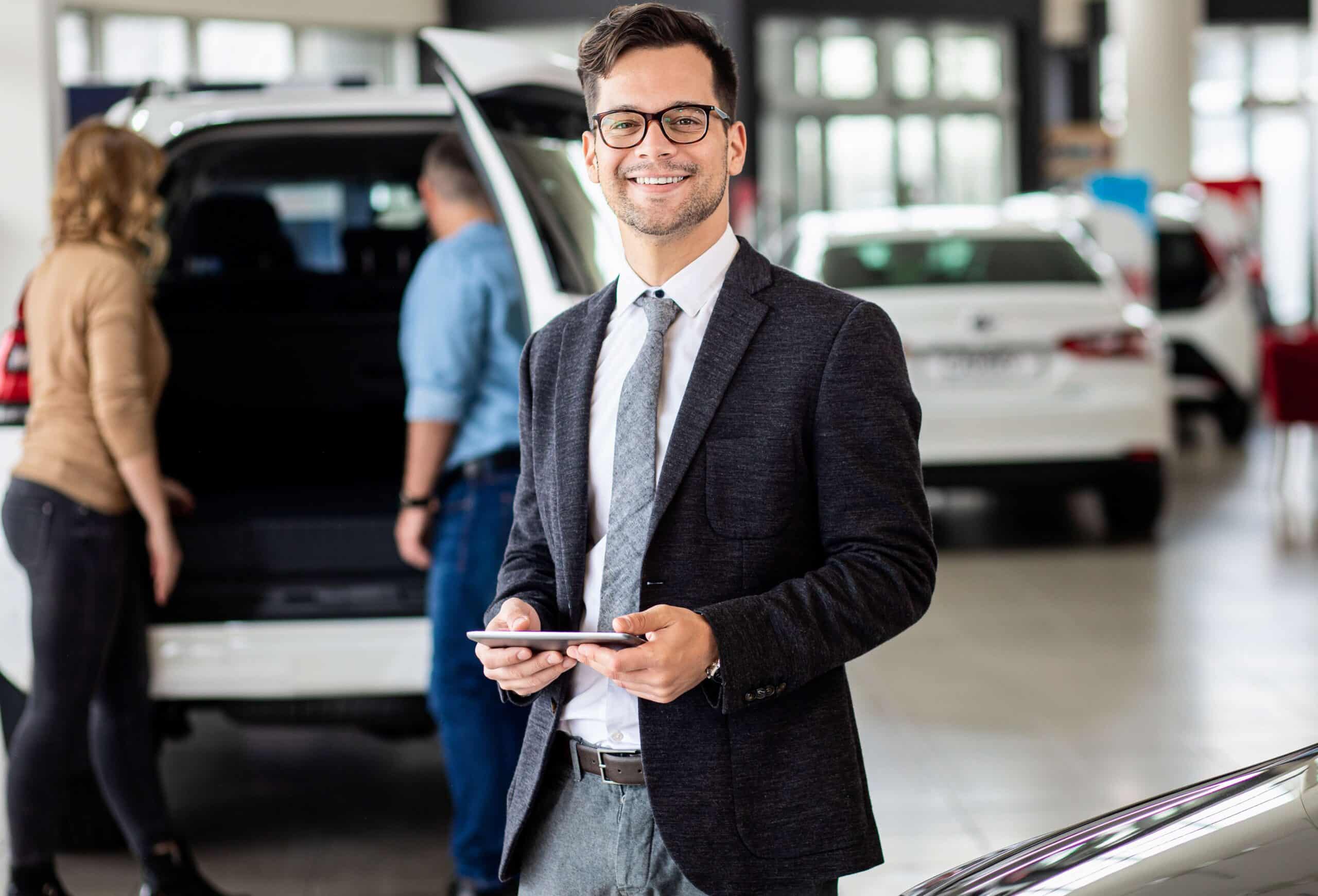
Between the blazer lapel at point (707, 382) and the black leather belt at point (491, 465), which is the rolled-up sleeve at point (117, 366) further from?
the blazer lapel at point (707, 382)

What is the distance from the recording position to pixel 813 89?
21266 millimetres

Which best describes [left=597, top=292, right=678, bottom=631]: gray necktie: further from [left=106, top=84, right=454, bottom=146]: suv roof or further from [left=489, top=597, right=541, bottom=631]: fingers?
[left=106, top=84, right=454, bottom=146]: suv roof

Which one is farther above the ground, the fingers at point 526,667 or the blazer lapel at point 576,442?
the blazer lapel at point 576,442

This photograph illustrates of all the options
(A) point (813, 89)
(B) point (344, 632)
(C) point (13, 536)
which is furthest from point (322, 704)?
(A) point (813, 89)

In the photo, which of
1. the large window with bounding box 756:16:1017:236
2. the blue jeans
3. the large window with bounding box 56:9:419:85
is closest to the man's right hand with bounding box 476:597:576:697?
the blue jeans

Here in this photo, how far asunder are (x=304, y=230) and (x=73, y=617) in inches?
77.1

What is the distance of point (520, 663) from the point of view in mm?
1791

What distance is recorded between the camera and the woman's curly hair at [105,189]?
11.9 ft

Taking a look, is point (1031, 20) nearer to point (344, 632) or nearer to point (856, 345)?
point (344, 632)

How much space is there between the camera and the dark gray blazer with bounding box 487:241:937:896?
5.85 ft

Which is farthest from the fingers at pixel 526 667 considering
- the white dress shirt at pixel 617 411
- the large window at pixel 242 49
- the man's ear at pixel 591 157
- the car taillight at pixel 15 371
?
the large window at pixel 242 49

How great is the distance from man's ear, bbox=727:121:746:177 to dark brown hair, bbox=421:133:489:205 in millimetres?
1970

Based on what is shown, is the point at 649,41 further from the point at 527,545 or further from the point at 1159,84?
the point at 1159,84

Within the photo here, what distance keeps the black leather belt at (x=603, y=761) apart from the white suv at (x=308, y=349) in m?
1.65
